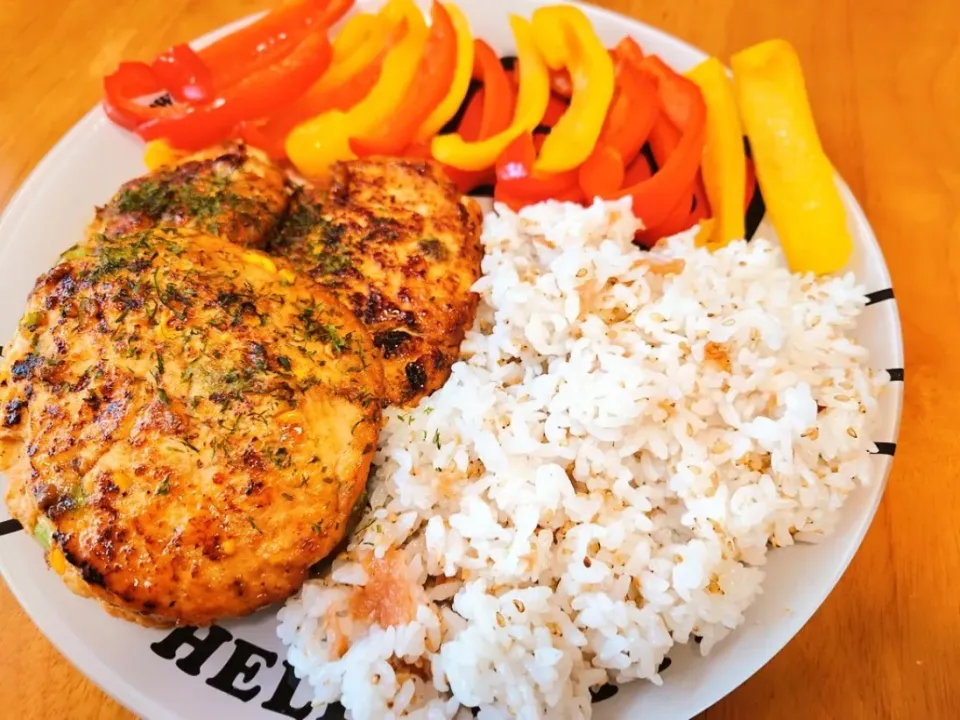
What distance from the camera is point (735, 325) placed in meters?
1.97

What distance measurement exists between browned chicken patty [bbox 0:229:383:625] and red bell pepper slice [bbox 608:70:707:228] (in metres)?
1.07

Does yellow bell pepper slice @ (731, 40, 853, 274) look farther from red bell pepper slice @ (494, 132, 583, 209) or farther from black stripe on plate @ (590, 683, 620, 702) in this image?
black stripe on plate @ (590, 683, 620, 702)

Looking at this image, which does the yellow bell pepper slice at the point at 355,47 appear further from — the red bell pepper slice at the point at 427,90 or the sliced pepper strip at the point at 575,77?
the sliced pepper strip at the point at 575,77

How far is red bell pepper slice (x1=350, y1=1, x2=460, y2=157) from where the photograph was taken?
2.48 metres

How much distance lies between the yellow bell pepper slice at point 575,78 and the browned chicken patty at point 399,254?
0.35 meters

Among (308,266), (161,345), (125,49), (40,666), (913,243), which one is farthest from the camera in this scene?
(125,49)

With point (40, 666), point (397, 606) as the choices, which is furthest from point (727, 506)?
point (40, 666)

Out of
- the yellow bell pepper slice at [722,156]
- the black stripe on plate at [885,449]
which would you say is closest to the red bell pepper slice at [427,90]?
the yellow bell pepper slice at [722,156]

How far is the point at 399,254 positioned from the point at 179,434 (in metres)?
0.81

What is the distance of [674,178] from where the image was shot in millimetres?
2328

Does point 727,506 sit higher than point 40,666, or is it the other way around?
point 727,506

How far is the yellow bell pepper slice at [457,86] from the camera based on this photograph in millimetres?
2543

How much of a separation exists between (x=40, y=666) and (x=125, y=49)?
7.92ft

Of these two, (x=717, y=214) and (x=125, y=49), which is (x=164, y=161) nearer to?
(x=125, y=49)
